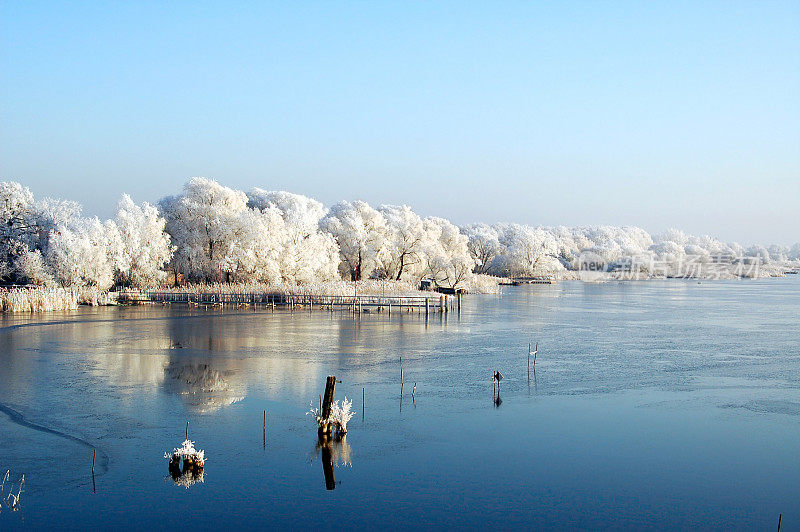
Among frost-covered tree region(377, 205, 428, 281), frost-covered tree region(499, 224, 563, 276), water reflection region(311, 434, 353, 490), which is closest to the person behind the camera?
water reflection region(311, 434, 353, 490)

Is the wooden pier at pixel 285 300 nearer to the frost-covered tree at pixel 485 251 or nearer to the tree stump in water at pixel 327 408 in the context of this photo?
the tree stump in water at pixel 327 408

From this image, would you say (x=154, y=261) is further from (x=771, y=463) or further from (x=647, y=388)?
(x=771, y=463)

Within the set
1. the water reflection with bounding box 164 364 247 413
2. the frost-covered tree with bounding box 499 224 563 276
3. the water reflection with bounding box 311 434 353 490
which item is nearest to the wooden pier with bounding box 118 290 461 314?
the water reflection with bounding box 164 364 247 413

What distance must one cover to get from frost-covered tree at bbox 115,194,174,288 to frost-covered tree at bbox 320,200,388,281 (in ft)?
59.5

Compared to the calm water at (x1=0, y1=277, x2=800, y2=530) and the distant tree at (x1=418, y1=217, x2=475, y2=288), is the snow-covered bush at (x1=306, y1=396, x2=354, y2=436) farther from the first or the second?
the distant tree at (x1=418, y1=217, x2=475, y2=288)

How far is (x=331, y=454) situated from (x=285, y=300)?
36.8 metres

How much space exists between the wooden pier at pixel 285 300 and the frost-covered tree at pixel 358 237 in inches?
613

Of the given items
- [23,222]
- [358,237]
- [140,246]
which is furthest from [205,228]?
[358,237]

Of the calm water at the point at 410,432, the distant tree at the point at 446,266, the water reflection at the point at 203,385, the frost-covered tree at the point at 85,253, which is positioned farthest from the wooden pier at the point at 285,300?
the water reflection at the point at 203,385

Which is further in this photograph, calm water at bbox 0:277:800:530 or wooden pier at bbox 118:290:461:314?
wooden pier at bbox 118:290:461:314

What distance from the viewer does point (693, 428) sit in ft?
54.8

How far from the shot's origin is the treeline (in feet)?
161

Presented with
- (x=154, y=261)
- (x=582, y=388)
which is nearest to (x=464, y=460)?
(x=582, y=388)

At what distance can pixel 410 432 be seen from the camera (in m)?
15.9
